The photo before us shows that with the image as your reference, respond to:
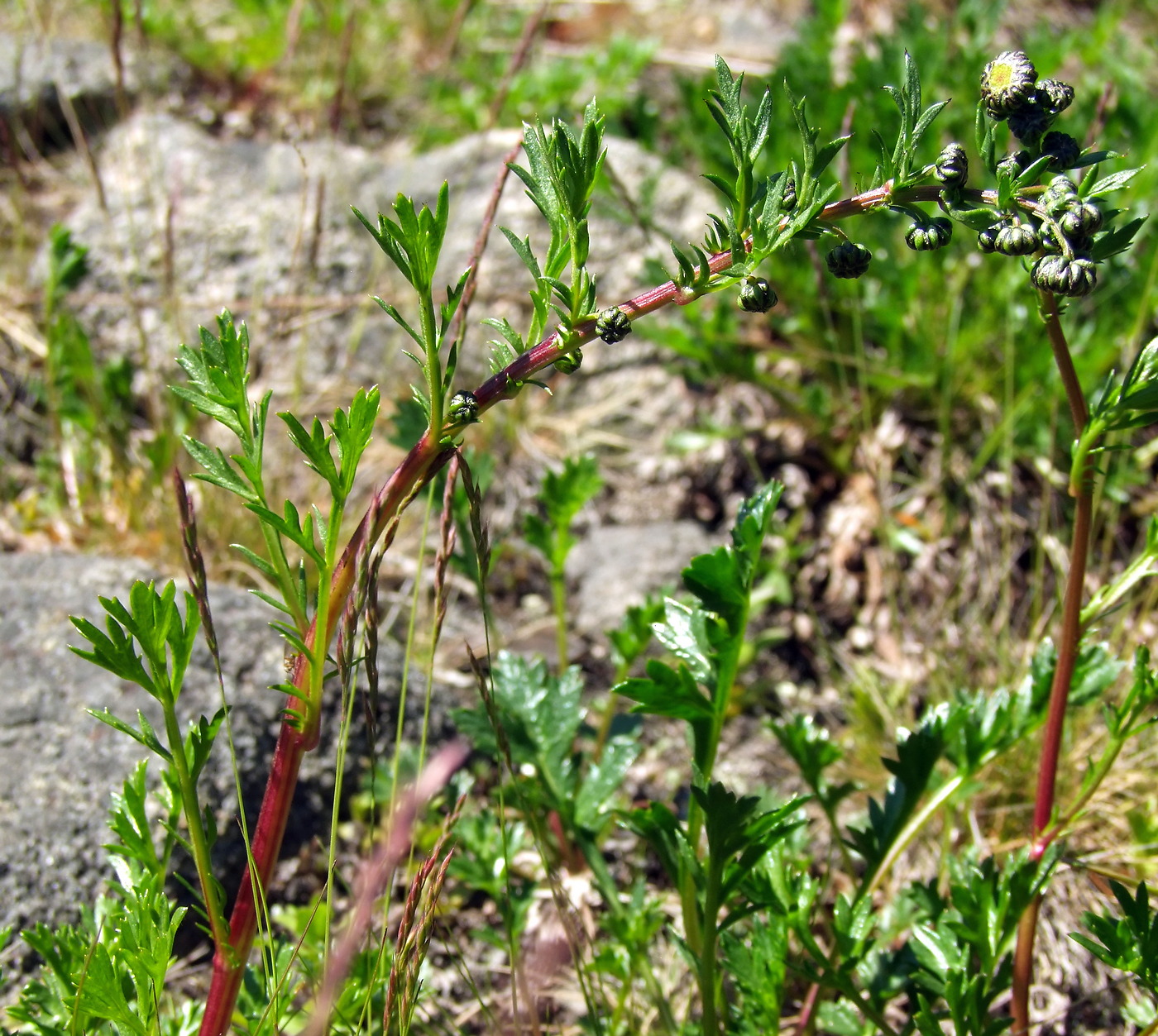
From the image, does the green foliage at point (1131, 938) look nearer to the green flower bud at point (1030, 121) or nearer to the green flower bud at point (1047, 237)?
the green flower bud at point (1047, 237)

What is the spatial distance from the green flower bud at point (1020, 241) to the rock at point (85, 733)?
1.80 m

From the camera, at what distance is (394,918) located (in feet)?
7.73

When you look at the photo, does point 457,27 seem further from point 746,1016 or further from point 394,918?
point 746,1016

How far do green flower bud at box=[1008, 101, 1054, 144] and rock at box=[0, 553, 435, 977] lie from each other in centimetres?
184

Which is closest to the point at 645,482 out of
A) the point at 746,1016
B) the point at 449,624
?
the point at 449,624

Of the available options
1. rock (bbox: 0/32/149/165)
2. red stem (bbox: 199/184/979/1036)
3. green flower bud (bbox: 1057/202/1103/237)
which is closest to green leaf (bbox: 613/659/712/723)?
red stem (bbox: 199/184/979/1036)

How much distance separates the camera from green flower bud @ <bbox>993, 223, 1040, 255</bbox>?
1.14 m

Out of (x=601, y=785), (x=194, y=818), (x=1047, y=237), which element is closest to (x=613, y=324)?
(x=1047, y=237)

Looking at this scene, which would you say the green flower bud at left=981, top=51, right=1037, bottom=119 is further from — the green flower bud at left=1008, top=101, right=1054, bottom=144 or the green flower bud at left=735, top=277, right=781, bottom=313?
the green flower bud at left=735, top=277, right=781, bottom=313

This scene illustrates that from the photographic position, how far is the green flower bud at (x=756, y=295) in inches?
46.2

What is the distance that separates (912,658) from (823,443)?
0.89m

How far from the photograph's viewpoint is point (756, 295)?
3.86 feet

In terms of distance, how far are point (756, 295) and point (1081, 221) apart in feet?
1.15

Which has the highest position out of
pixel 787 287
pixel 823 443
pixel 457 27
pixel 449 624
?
pixel 457 27
